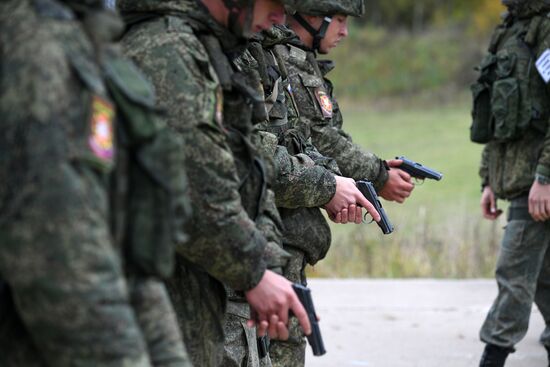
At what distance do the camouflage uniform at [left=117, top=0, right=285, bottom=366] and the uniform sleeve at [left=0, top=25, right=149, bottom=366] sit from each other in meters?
0.82

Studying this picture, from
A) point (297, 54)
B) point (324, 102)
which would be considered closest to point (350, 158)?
point (324, 102)

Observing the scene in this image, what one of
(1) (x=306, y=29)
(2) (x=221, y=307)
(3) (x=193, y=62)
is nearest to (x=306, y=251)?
(1) (x=306, y=29)

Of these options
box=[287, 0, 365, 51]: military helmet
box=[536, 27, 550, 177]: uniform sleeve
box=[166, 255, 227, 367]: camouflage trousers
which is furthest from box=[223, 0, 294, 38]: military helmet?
box=[536, 27, 550, 177]: uniform sleeve

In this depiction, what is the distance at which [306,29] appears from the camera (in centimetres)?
510

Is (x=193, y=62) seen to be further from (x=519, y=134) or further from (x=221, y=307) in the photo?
(x=519, y=134)

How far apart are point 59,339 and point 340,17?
10.1 feet

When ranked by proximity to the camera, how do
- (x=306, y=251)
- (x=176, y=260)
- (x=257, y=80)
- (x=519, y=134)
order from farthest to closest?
(x=519, y=134)
(x=306, y=251)
(x=257, y=80)
(x=176, y=260)

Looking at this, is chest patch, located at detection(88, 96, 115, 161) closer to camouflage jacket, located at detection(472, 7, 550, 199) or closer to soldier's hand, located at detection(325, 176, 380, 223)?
soldier's hand, located at detection(325, 176, 380, 223)

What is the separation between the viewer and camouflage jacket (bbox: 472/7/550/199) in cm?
574

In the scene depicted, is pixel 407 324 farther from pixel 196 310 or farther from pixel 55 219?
pixel 55 219

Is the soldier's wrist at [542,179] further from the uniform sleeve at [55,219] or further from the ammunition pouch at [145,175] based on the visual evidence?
the uniform sleeve at [55,219]

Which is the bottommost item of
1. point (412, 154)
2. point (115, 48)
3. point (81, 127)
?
point (412, 154)

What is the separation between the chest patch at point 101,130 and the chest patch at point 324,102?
2680mm

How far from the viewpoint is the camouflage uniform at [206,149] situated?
10.3 feet
